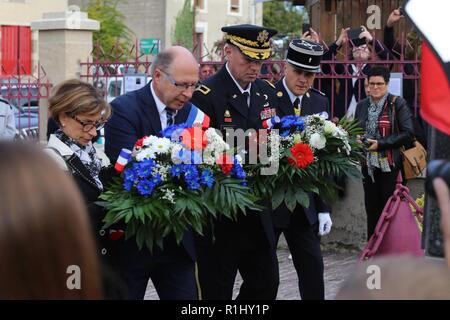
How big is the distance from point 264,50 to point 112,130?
133cm

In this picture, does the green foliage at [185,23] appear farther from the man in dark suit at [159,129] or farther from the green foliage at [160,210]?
the green foliage at [160,210]

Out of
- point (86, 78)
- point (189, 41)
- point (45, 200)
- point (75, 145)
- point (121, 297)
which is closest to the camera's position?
point (45, 200)

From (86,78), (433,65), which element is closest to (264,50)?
(433,65)

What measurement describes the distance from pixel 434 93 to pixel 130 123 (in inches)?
90.2

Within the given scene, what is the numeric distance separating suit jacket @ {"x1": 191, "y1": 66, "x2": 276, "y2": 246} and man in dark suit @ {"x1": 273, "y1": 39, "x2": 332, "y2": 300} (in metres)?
0.23

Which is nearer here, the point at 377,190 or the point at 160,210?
the point at 160,210

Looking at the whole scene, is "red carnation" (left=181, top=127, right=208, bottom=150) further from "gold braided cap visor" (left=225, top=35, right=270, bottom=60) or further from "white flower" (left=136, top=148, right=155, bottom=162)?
"gold braided cap visor" (left=225, top=35, right=270, bottom=60)

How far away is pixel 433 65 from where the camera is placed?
9.46ft

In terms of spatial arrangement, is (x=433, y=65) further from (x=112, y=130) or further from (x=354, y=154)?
(x=354, y=154)

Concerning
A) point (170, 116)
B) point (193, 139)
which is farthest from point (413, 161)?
point (193, 139)

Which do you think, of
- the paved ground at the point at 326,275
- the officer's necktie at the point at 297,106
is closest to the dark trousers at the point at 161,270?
the officer's necktie at the point at 297,106

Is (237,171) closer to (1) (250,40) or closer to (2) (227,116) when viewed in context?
(2) (227,116)

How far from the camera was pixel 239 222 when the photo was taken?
553cm

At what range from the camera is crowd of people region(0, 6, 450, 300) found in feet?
5.80
